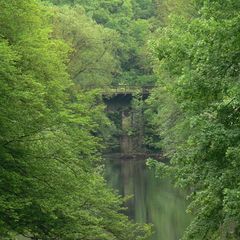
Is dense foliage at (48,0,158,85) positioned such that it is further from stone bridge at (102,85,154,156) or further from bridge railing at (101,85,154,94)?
Answer: stone bridge at (102,85,154,156)

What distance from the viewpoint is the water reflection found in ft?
96.3

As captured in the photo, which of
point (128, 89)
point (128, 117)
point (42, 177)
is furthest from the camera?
point (128, 117)

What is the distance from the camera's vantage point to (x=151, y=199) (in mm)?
38031

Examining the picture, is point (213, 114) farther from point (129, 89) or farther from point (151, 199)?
point (129, 89)

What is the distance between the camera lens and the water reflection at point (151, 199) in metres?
29.4

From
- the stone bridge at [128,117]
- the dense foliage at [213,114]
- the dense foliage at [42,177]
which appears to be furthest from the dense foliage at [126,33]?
the dense foliage at [213,114]

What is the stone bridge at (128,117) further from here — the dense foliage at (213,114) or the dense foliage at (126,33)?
the dense foliage at (213,114)

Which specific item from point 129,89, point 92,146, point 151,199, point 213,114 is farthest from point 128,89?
point 213,114

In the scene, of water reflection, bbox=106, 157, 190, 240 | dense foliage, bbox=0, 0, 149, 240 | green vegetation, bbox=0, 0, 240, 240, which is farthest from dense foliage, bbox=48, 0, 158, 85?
dense foliage, bbox=0, 0, 149, 240

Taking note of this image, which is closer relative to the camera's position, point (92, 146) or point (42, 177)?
point (42, 177)

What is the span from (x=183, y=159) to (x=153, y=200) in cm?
2373

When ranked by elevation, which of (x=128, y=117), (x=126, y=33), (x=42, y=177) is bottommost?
(x=42, y=177)

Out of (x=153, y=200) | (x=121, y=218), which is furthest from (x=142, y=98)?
(x=121, y=218)

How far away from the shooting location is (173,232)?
91.0 feet
